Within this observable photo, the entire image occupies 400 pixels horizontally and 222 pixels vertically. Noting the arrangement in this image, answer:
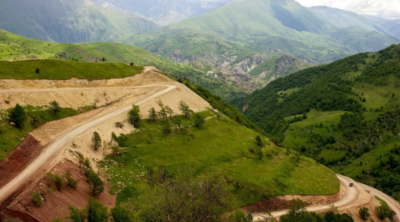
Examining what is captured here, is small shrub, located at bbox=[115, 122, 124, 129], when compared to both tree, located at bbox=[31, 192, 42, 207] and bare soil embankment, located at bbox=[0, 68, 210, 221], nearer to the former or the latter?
bare soil embankment, located at bbox=[0, 68, 210, 221]

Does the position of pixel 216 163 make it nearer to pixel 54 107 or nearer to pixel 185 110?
pixel 185 110

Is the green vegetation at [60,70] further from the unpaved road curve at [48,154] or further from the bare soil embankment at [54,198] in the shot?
the bare soil embankment at [54,198]

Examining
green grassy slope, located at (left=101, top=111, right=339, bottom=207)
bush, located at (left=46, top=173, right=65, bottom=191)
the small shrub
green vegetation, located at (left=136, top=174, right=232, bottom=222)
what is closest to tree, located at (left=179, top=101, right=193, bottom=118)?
green grassy slope, located at (left=101, top=111, right=339, bottom=207)

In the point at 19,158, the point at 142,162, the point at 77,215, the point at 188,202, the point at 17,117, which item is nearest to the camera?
the point at 77,215

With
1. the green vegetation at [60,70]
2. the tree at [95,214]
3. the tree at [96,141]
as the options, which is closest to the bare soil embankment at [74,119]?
the tree at [96,141]

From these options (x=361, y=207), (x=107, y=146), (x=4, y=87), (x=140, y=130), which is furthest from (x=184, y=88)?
(x=361, y=207)

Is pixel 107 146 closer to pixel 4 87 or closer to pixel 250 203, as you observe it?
pixel 4 87

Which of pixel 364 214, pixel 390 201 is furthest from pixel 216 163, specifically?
pixel 390 201
